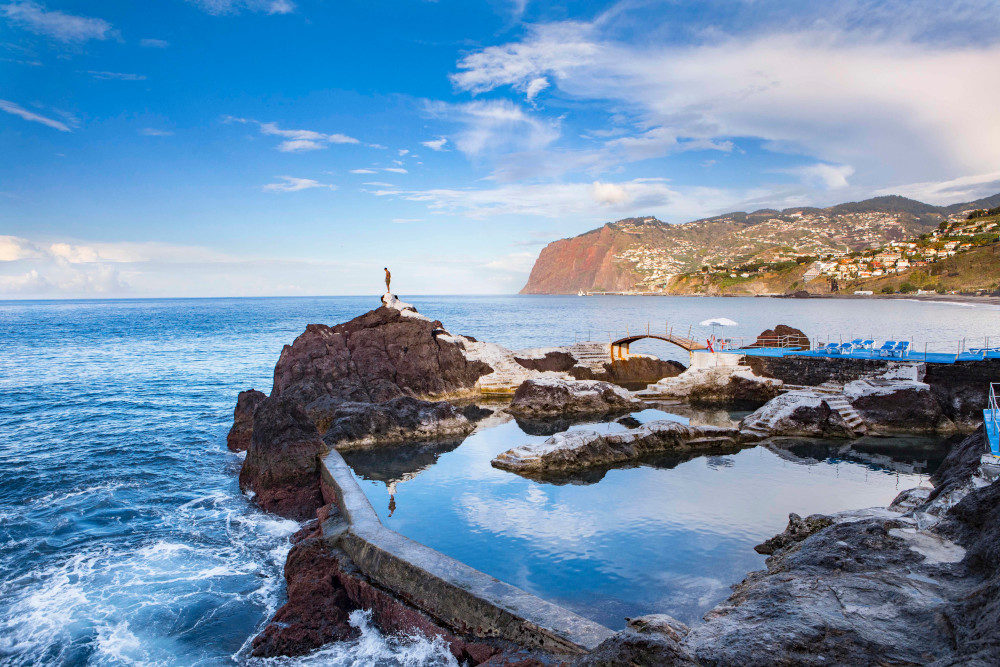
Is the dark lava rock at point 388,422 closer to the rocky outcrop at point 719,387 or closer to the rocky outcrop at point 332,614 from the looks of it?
the rocky outcrop at point 332,614

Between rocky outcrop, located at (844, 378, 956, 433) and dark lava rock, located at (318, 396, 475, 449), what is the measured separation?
657 inches

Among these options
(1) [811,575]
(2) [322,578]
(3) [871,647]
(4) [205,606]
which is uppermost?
(3) [871,647]

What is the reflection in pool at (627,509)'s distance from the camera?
9828mm

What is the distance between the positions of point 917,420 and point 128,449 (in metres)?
31.6

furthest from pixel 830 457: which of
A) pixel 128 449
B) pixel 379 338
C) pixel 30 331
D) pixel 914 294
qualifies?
pixel 914 294

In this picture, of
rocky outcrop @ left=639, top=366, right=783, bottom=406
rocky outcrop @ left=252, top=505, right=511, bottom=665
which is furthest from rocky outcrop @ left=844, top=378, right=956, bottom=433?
rocky outcrop @ left=252, top=505, right=511, bottom=665

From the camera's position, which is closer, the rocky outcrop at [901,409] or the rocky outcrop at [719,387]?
the rocky outcrop at [901,409]

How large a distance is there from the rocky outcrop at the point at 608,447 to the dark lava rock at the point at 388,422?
3.97m

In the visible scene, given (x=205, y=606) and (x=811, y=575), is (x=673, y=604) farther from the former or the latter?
(x=205, y=606)

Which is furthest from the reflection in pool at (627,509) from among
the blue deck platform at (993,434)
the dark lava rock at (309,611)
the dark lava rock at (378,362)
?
the dark lava rock at (378,362)

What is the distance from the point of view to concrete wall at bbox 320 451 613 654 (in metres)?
7.17

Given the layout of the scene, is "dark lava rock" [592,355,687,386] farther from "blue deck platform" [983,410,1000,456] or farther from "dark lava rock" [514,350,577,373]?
"blue deck platform" [983,410,1000,456]

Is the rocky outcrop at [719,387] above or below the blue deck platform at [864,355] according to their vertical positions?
below

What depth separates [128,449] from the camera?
20.7m
